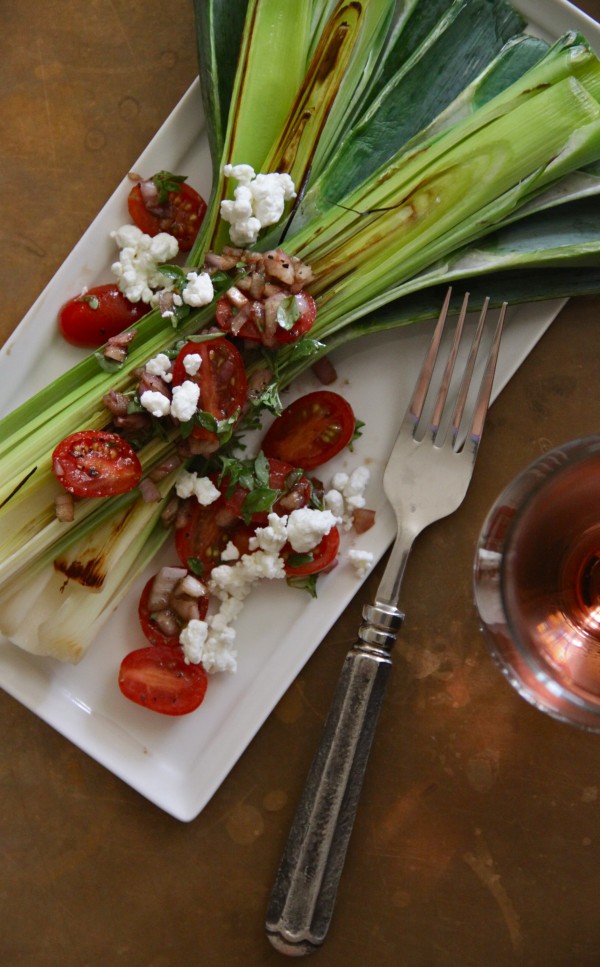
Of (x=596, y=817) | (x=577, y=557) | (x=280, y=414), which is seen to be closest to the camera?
(x=577, y=557)

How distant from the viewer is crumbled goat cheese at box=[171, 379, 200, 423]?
178cm

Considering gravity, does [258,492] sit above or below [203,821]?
above

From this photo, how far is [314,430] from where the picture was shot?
206 cm

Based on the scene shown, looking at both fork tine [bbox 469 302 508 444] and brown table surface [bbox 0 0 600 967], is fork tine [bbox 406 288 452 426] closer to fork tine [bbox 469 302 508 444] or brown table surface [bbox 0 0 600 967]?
fork tine [bbox 469 302 508 444]

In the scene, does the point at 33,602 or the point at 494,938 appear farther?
the point at 494,938

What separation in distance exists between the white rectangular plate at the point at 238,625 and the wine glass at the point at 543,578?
446mm

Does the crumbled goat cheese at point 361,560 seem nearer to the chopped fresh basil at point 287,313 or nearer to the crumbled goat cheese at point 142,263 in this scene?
the chopped fresh basil at point 287,313

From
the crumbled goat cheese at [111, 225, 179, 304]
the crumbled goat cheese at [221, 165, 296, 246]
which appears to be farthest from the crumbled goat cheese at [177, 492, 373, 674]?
the crumbled goat cheese at [221, 165, 296, 246]

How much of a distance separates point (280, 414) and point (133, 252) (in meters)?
0.56

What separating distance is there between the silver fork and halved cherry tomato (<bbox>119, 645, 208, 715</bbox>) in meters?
0.35

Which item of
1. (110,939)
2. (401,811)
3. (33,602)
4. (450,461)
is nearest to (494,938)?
(401,811)

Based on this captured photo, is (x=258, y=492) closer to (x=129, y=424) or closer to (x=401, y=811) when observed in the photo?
(x=129, y=424)

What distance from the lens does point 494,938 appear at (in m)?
2.16

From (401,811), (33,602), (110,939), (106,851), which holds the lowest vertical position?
(401,811)
